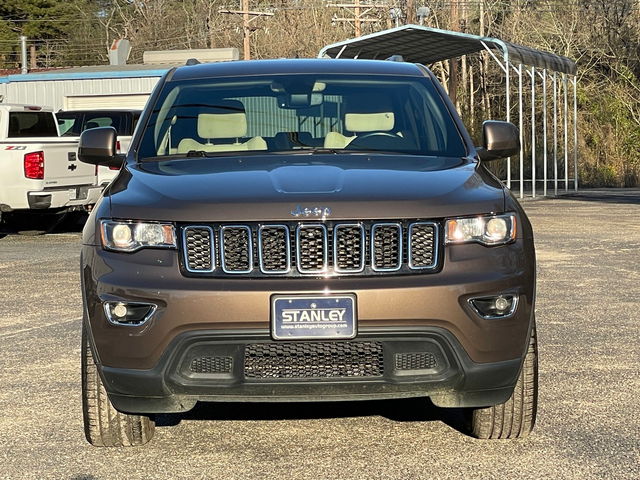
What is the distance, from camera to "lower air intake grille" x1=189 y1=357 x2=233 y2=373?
439 centimetres

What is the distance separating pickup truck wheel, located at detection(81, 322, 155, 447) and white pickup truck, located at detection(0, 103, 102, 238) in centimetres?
1177

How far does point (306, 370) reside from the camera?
4402 millimetres

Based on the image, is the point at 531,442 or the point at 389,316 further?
the point at 531,442

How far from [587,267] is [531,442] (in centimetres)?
765

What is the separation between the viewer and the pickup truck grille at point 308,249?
14.4 feet

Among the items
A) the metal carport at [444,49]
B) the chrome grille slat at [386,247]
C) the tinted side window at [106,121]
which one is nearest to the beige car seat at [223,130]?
the chrome grille slat at [386,247]

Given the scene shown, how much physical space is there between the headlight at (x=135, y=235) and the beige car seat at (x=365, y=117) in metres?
1.48

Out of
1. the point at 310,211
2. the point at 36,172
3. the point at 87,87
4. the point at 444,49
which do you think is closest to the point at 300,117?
the point at 310,211

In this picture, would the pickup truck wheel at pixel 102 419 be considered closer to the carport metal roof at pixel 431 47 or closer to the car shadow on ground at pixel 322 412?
the car shadow on ground at pixel 322 412

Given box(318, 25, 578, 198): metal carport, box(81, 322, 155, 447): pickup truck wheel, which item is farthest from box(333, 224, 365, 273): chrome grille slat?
box(318, 25, 578, 198): metal carport

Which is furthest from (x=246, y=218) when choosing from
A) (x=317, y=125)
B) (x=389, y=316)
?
(x=317, y=125)

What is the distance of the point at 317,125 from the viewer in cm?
586

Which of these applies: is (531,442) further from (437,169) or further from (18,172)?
(18,172)

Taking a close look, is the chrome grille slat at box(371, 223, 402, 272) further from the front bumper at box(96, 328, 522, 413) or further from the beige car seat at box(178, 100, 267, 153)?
the beige car seat at box(178, 100, 267, 153)
